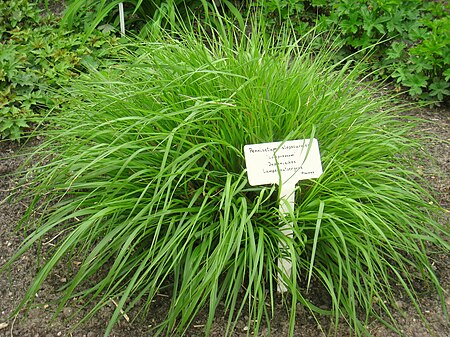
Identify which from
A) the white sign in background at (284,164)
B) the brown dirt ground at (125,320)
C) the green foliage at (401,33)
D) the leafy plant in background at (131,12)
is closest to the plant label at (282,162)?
the white sign in background at (284,164)

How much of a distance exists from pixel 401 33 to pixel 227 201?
2207mm

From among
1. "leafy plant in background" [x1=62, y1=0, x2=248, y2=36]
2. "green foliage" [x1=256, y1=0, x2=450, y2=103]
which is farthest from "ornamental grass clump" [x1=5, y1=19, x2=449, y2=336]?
"leafy plant in background" [x1=62, y1=0, x2=248, y2=36]

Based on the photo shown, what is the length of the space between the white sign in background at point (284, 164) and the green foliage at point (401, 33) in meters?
1.51

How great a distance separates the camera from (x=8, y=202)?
113 inches

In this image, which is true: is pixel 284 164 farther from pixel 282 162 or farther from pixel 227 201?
pixel 227 201

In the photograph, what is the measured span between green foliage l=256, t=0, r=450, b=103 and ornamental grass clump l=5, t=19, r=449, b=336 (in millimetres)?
1089

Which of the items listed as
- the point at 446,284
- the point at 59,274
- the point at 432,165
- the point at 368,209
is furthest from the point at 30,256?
the point at 432,165

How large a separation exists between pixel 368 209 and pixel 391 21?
194 cm

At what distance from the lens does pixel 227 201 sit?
6.56 feet

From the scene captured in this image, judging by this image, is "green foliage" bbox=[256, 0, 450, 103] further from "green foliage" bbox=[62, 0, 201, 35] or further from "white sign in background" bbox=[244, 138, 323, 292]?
"white sign in background" bbox=[244, 138, 323, 292]

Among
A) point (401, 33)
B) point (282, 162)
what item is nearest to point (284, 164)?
point (282, 162)

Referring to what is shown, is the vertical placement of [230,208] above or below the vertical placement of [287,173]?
below

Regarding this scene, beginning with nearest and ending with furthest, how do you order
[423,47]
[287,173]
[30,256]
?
[287,173]
[30,256]
[423,47]

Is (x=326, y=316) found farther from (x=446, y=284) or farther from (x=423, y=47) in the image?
(x=423, y=47)
